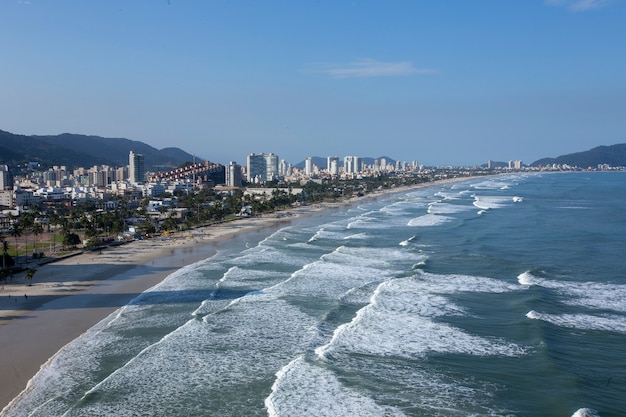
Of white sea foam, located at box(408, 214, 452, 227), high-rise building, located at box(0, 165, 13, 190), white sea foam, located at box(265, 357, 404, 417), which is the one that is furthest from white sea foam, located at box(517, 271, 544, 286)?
high-rise building, located at box(0, 165, 13, 190)

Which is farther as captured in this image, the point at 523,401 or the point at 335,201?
the point at 335,201

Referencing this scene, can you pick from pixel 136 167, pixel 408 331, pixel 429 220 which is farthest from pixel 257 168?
pixel 408 331

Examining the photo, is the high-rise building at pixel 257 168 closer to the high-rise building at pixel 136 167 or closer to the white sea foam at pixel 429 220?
the high-rise building at pixel 136 167

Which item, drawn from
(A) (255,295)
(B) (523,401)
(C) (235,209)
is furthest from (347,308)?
(C) (235,209)

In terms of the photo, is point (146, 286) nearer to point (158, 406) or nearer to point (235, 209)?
point (158, 406)

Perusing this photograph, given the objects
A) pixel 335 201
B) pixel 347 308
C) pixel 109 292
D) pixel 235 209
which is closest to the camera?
pixel 347 308

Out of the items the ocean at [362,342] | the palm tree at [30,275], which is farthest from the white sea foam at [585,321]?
A: the palm tree at [30,275]
